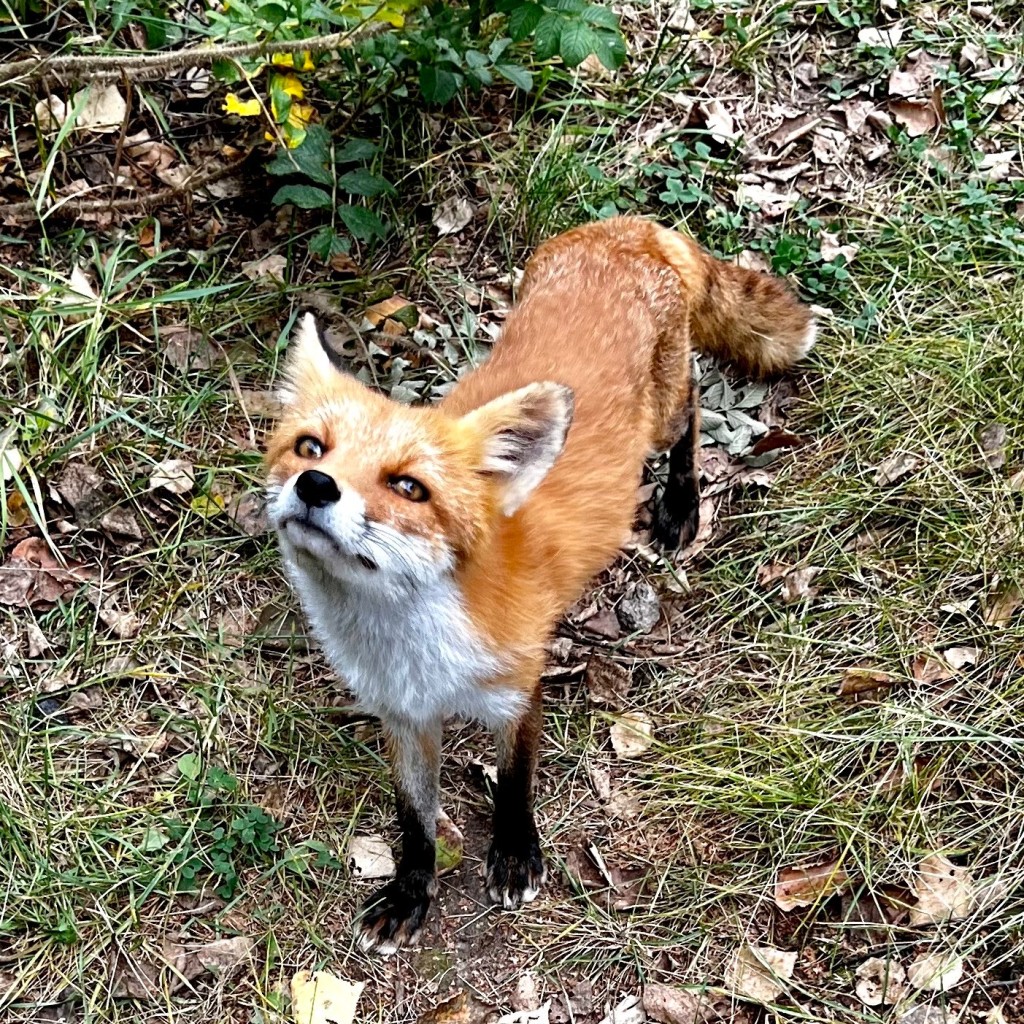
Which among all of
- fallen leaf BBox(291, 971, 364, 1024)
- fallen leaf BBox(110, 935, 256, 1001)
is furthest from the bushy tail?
fallen leaf BBox(110, 935, 256, 1001)

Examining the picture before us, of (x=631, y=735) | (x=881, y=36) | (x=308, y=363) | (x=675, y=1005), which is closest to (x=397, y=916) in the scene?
(x=675, y=1005)

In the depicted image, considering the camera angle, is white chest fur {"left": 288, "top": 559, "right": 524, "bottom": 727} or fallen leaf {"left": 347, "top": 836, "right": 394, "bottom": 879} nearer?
white chest fur {"left": 288, "top": 559, "right": 524, "bottom": 727}

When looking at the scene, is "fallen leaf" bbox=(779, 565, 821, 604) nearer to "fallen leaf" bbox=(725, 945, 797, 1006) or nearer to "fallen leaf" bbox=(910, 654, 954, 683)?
"fallen leaf" bbox=(910, 654, 954, 683)

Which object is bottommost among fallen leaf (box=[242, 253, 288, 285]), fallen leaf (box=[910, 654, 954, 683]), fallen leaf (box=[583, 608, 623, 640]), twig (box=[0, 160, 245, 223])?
fallen leaf (box=[583, 608, 623, 640])

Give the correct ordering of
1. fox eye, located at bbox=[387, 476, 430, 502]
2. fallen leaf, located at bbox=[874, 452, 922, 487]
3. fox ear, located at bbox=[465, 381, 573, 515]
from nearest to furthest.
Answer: fox eye, located at bbox=[387, 476, 430, 502], fox ear, located at bbox=[465, 381, 573, 515], fallen leaf, located at bbox=[874, 452, 922, 487]

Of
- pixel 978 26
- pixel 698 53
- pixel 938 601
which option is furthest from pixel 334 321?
pixel 978 26

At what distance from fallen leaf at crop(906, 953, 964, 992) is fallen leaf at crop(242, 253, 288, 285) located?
3.95 metres

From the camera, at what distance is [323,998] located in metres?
3.83

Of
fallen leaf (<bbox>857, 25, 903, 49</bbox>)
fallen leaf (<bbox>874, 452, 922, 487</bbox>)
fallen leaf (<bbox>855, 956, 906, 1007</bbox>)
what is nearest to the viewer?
fallen leaf (<bbox>855, 956, 906, 1007</bbox>)

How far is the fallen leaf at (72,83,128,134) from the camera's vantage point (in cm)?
538

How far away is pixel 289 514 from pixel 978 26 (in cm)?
527

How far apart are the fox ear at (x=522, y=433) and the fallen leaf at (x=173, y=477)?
1.99 m

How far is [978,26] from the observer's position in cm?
605

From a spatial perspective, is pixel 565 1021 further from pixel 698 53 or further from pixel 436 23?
pixel 698 53
